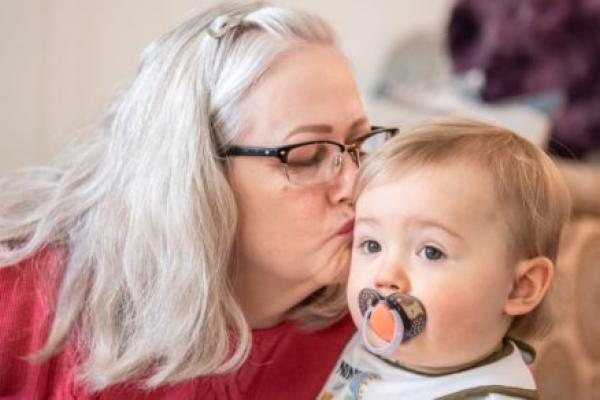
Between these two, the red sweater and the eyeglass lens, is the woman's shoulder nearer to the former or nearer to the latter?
the red sweater

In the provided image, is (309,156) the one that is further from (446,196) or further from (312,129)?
(446,196)

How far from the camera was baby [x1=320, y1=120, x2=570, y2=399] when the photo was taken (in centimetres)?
98

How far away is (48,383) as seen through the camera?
1230 mm

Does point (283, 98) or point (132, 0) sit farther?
point (132, 0)

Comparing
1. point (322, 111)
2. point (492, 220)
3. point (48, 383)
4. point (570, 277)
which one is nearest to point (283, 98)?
point (322, 111)

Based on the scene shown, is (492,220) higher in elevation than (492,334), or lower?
higher

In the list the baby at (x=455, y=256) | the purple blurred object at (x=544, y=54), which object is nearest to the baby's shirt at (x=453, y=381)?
the baby at (x=455, y=256)

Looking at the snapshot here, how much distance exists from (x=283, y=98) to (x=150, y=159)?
0.74 feet

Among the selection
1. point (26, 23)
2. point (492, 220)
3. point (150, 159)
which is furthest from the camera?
point (26, 23)

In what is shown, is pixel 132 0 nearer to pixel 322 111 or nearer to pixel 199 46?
pixel 199 46

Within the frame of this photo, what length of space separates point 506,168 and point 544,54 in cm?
149

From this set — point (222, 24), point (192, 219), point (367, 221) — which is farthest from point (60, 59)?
point (367, 221)

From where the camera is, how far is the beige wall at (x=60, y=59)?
1818mm

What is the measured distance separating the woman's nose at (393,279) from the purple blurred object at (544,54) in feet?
4.81
